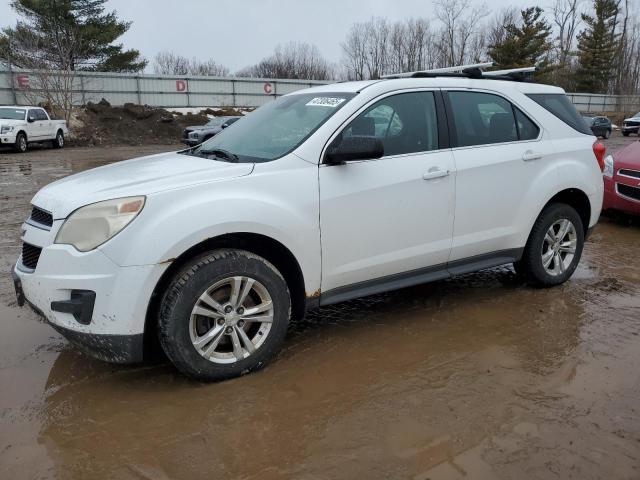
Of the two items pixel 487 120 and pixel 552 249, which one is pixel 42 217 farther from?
pixel 552 249

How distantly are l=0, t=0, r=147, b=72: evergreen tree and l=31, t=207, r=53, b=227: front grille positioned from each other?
115 ft

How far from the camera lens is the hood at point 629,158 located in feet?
23.9

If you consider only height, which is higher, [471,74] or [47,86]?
[47,86]

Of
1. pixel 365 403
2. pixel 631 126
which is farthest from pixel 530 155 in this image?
pixel 631 126

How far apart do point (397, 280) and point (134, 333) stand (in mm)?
1817

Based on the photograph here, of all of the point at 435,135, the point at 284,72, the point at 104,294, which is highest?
the point at 284,72

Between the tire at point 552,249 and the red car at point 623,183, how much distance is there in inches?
120

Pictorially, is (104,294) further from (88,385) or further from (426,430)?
(426,430)

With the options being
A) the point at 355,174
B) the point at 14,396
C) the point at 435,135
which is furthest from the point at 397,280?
the point at 14,396

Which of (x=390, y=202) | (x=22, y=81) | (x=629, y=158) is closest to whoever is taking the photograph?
(x=390, y=202)

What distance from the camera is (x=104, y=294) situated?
112 inches

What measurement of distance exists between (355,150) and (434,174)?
0.75 meters

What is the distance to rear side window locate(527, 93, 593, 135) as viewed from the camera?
464 centimetres

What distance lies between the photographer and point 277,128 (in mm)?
3881
